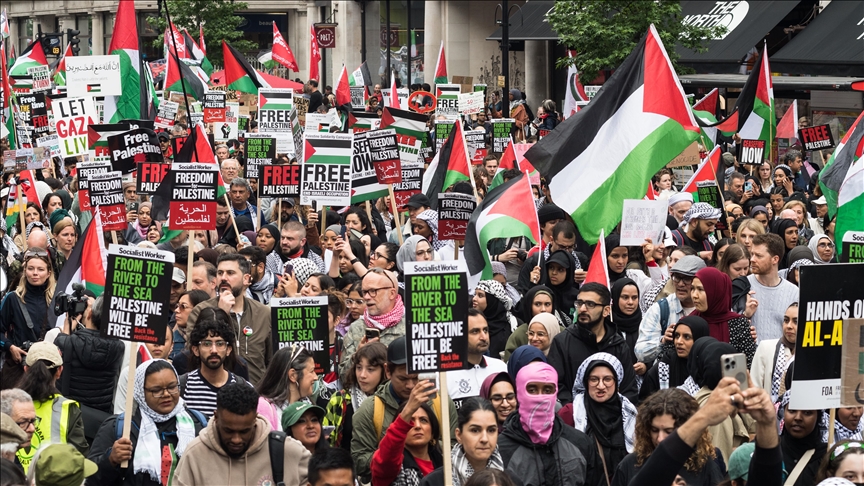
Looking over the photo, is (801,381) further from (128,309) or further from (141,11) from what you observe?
(141,11)

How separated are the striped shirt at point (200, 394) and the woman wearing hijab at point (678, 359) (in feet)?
8.26

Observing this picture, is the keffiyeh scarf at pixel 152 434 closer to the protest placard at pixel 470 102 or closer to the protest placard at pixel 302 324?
the protest placard at pixel 302 324

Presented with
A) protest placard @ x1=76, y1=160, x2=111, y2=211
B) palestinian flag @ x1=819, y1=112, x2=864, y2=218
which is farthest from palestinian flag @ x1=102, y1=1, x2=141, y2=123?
palestinian flag @ x1=819, y1=112, x2=864, y2=218

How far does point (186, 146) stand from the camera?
15.8 meters

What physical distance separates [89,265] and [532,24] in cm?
2942

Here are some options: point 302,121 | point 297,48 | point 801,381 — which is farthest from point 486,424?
point 297,48

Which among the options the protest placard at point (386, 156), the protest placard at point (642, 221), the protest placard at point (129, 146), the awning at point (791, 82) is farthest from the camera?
the awning at point (791, 82)

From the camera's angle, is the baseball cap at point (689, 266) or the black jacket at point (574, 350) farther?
the baseball cap at point (689, 266)

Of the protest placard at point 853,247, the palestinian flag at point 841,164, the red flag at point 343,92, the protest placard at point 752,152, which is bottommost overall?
the protest placard at point 853,247

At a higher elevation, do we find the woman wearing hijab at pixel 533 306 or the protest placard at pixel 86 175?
the protest placard at pixel 86 175

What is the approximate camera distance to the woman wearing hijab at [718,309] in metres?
8.18

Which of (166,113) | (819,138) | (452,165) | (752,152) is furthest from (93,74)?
(819,138)

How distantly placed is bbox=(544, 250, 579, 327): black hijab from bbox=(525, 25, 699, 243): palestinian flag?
0.28 meters

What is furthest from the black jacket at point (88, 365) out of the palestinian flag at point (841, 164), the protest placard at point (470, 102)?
the protest placard at point (470, 102)
